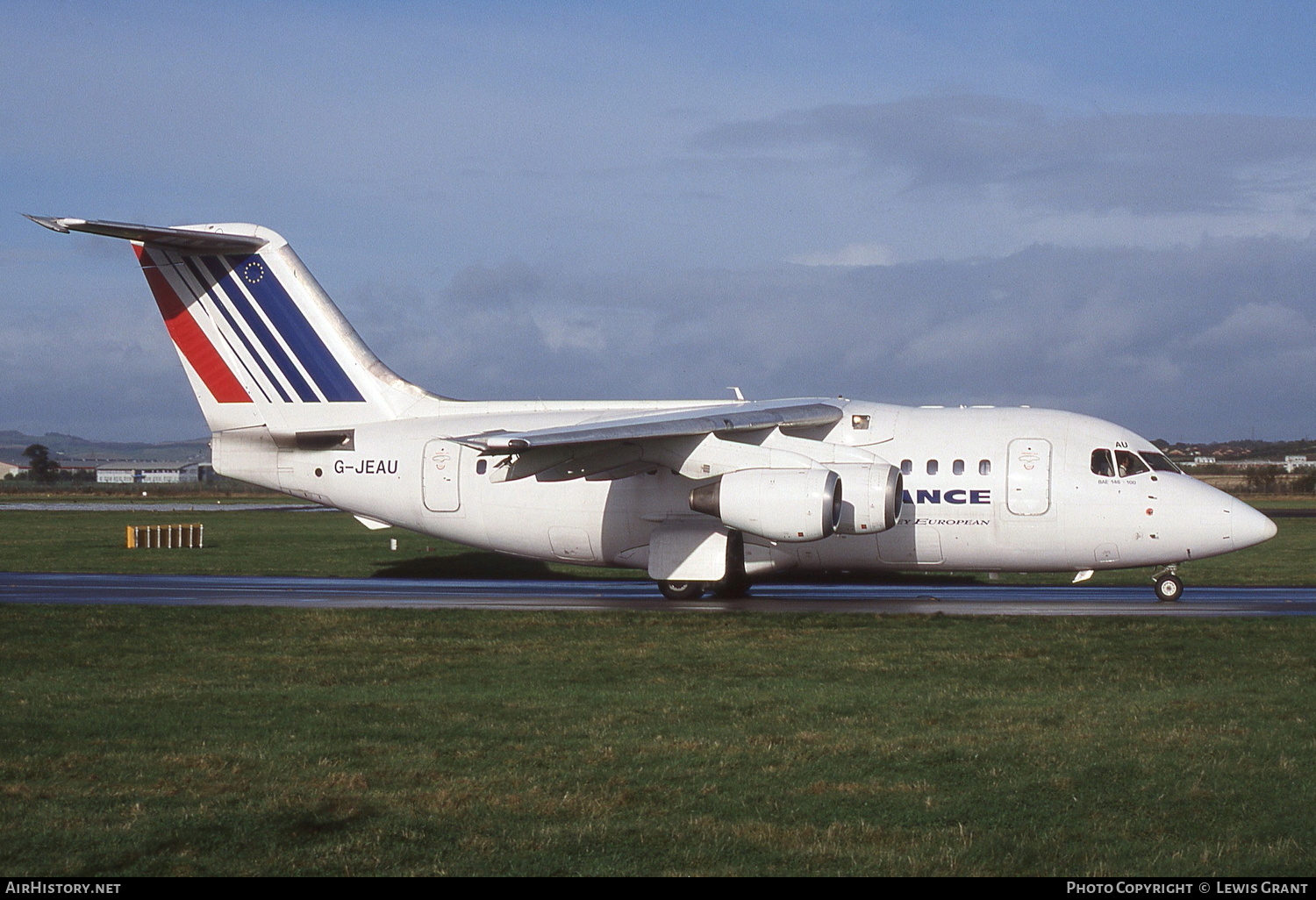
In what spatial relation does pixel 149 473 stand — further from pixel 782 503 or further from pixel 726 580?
pixel 782 503

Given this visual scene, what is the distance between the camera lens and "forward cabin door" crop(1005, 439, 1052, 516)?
885 inches

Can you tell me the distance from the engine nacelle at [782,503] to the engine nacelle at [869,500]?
8.5 inches

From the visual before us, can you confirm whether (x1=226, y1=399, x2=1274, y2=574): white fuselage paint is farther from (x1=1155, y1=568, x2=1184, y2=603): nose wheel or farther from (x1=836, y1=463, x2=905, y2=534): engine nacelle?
(x1=836, y1=463, x2=905, y2=534): engine nacelle

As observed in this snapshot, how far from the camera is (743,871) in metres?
7.04

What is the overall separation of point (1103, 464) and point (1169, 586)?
106 inches

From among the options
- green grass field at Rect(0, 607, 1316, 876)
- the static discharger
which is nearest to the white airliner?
green grass field at Rect(0, 607, 1316, 876)

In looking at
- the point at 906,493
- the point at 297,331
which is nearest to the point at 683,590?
the point at 906,493

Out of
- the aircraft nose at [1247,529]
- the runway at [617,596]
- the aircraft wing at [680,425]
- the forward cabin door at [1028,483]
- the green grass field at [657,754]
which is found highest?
the aircraft wing at [680,425]

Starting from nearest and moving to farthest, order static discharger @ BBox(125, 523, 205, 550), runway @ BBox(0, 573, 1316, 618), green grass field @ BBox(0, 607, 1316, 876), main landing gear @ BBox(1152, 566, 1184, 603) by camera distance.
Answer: green grass field @ BBox(0, 607, 1316, 876) < runway @ BBox(0, 573, 1316, 618) < main landing gear @ BBox(1152, 566, 1184, 603) < static discharger @ BBox(125, 523, 205, 550)

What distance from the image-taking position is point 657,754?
986 centimetres

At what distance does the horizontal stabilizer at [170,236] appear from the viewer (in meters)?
22.6

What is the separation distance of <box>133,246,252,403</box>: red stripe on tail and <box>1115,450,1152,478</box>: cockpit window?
56.1 feet

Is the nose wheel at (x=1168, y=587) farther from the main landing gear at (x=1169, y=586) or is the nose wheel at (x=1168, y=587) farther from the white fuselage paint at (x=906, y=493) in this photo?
the white fuselage paint at (x=906, y=493)

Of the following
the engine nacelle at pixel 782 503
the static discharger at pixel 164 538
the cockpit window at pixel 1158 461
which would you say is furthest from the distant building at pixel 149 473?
the cockpit window at pixel 1158 461
